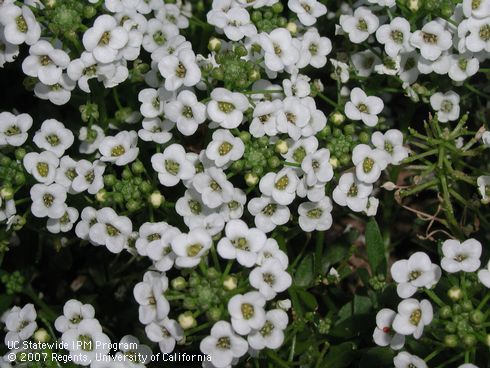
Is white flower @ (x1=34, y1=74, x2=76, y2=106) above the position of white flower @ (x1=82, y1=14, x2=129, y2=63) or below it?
below

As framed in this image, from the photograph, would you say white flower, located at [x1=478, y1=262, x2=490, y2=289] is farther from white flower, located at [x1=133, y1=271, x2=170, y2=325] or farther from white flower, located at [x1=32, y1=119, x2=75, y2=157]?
white flower, located at [x1=32, y1=119, x2=75, y2=157]

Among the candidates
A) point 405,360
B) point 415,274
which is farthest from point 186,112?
point 405,360

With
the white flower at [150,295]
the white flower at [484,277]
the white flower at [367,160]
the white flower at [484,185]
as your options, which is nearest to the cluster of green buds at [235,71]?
the white flower at [367,160]

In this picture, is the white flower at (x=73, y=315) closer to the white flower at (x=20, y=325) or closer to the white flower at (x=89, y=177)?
the white flower at (x=20, y=325)

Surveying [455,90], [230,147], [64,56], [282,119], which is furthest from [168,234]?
[455,90]

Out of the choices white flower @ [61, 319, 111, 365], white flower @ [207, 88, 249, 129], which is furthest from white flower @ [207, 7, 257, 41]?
white flower @ [61, 319, 111, 365]

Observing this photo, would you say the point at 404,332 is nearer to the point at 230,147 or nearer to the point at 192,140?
the point at 230,147

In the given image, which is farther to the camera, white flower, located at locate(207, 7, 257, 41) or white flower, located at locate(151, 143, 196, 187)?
white flower, located at locate(207, 7, 257, 41)
